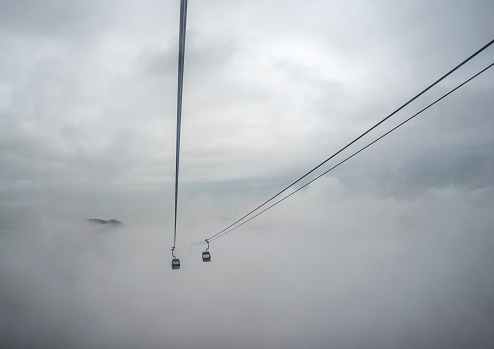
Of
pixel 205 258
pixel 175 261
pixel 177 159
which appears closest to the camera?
pixel 177 159

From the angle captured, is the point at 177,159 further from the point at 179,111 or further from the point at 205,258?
the point at 205,258

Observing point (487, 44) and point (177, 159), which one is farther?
point (177, 159)

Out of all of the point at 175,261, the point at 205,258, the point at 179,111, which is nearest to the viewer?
the point at 179,111

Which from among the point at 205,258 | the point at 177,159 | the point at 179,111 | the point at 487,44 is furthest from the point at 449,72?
the point at 205,258

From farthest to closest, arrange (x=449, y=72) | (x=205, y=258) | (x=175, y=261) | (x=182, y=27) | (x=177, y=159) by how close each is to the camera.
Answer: (x=175, y=261) < (x=205, y=258) < (x=177, y=159) < (x=449, y=72) < (x=182, y=27)

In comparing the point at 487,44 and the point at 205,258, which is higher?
the point at 487,44

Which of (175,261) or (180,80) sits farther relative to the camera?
(175,261)

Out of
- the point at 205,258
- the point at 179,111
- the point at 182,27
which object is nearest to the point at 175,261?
the point at 205,258

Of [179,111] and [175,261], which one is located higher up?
[179,111]

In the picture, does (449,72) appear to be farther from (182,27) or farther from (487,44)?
(182,27)
